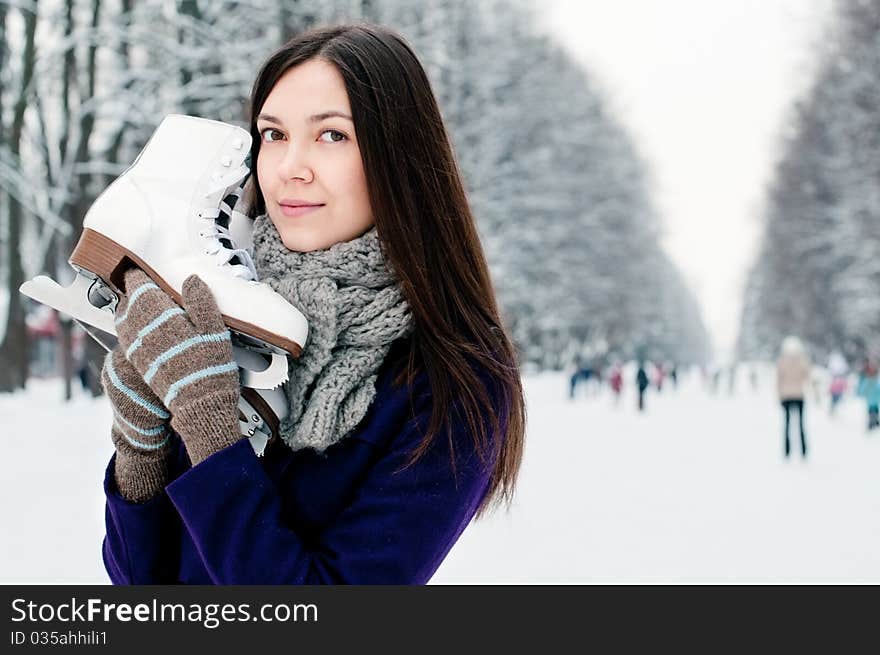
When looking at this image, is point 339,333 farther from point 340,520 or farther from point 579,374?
point 579,374

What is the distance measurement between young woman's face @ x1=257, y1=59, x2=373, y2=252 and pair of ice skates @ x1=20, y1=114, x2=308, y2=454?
0.45ft

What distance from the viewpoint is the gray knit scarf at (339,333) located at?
1.77 metres

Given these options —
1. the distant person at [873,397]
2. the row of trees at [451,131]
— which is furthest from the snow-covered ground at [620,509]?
the row of trees at [451,131]

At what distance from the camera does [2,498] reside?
8.68 meters

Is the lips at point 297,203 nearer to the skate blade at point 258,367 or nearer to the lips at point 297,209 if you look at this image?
the lips at point 297,209

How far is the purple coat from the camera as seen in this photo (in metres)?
1.66

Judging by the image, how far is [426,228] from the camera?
191cm

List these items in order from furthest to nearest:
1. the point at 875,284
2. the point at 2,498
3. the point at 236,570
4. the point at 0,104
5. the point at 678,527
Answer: the point at 875,284 → the point at 0,104 → the point at 2,498 → the point at 678,527 → the point at 236,570

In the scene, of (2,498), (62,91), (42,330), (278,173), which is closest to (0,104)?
(62,91)

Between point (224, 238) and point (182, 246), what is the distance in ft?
0.49

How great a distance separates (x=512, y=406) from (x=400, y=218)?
427 mm

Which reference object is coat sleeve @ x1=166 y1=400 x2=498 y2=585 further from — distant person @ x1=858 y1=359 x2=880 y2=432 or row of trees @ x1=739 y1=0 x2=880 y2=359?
row of trees @ x1=739 y1=0 x2=880 y2=359

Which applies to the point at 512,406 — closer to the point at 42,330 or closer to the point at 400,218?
the point at 400,218

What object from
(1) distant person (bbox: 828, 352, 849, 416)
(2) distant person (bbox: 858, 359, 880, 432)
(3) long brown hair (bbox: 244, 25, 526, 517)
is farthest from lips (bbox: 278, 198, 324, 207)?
(1) distant person (bbox: 828, 352, 849, 416)
